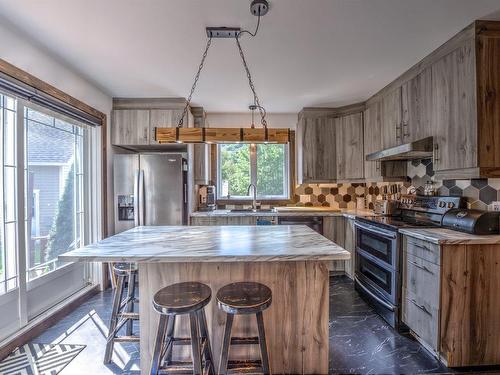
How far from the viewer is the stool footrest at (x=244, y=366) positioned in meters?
1.47

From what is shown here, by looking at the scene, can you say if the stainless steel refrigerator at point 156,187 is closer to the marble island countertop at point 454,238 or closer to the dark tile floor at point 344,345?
the dark tile floor at point 344,345

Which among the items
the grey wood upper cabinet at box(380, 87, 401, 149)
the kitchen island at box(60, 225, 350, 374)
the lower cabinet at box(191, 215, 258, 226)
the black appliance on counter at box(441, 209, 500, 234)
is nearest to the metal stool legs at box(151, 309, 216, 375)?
the kitchen island at box(60, 225, 350, 374)

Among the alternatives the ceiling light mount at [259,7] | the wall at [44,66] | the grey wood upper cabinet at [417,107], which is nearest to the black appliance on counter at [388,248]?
the grey wood upper cabinet at [417,107]

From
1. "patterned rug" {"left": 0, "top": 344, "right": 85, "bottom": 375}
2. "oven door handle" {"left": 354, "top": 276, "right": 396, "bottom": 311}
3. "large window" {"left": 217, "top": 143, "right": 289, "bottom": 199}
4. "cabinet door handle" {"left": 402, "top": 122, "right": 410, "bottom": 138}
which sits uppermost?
"cabinet door handle" {"left": 402, "top": 122, "right": 410, "bottom": 138}

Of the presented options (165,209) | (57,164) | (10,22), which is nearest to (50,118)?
(57,164)

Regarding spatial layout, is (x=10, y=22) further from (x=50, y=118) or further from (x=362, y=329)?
(x=362, y=329)

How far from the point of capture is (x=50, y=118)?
2602 millimetres

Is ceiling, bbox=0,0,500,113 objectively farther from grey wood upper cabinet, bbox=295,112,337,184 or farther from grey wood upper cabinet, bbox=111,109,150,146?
grey wood upper cabinet, bbox=295,112,337,184

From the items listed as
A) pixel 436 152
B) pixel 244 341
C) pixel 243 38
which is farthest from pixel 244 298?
pixel 436 152

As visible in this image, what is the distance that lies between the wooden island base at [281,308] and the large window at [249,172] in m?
2.54

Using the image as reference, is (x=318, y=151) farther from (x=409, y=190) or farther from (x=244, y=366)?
(x=244, y=366)

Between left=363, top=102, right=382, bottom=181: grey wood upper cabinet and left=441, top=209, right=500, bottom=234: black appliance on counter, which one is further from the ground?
left=363, top=102, right=382, bottom=181: grey wood upper cabinet

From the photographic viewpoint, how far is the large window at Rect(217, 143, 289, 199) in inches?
167

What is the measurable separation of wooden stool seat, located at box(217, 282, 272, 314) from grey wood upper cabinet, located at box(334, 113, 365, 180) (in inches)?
106
